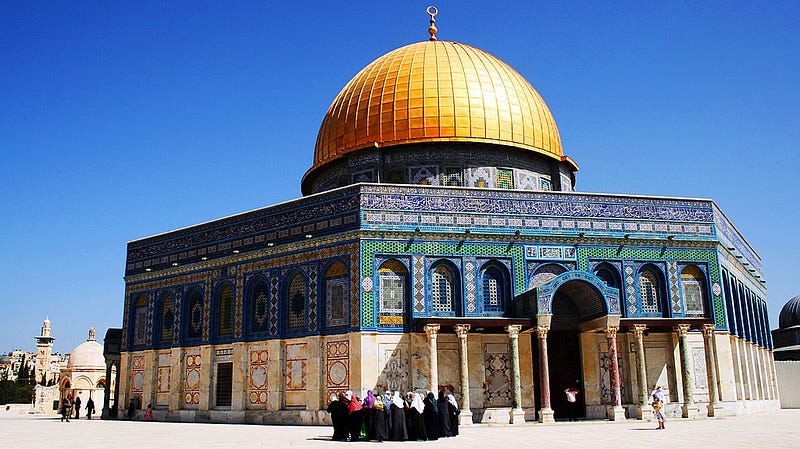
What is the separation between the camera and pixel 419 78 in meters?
27.5

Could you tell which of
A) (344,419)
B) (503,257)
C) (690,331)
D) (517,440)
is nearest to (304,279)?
(503,257)

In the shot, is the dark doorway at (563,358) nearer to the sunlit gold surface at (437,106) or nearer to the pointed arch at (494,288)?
the pointed arch at (494,288)

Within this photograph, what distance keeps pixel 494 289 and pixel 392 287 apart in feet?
10.2

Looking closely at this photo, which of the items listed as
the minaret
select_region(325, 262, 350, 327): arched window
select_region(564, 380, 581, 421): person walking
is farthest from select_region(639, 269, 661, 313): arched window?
the minaret

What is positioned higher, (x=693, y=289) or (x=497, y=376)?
(x=693, y=289)

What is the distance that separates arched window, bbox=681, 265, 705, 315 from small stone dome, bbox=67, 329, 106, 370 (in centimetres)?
3378

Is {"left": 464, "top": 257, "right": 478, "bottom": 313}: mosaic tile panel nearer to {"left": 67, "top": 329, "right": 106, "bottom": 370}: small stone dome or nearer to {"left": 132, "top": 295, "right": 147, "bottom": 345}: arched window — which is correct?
{"left": 132, "top": 295, "right": 147, "bottom": 345}: arched window

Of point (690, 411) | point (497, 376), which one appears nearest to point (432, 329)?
point (497, 376)

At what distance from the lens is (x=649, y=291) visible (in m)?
23.7

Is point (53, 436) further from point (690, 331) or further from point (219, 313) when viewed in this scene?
point (690, 331)

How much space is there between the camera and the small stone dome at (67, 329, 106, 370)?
146 feet

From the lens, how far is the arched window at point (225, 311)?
83.4 ft

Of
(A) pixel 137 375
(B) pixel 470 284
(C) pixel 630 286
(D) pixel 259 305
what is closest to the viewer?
(B) pixel 470 284

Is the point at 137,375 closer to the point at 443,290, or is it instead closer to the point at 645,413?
the point at 443,290
